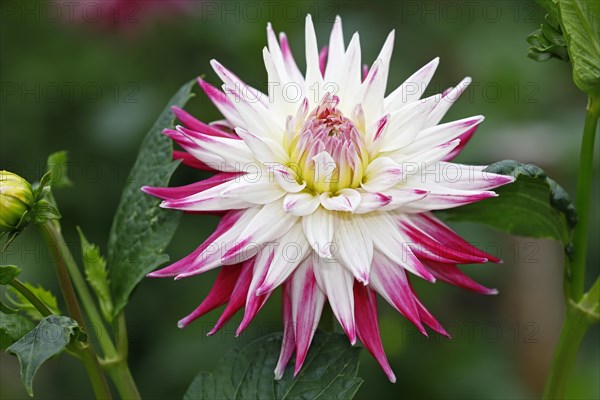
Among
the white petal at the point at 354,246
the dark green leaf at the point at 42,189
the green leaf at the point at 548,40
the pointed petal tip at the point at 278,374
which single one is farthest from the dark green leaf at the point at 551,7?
the dark green leaf at the point at 42,189

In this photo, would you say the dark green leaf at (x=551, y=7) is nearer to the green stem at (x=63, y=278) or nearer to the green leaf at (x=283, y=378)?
the green leaf at (x=283, y=378)

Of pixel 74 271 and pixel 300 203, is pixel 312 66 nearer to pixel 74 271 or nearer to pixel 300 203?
pixel 300 203

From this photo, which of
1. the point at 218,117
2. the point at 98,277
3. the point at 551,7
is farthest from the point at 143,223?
the point at 218,117

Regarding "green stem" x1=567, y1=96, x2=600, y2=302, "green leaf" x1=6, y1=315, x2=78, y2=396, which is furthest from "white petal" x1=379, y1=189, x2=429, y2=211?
"green leaf" x1=6, y1=315, x2=78, y2=396

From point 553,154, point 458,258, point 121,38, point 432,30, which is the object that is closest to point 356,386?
point 458,258

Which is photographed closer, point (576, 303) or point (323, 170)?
point (323, 170)

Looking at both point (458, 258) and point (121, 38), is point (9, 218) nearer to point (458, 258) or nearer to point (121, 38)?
point (458, 258)
